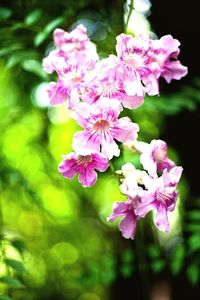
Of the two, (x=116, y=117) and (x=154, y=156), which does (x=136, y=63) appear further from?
(x=154, y=156)

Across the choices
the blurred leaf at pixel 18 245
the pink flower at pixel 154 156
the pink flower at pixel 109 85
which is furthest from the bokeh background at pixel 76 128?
the pink flower at pixel 109 85

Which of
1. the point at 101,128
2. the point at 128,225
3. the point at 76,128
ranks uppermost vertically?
the point at 101,128

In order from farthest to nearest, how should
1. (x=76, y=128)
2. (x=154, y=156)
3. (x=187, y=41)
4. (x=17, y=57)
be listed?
(x=76, y=128), (x=187, y=41), (x=17, y=57), (x=154, y=156)

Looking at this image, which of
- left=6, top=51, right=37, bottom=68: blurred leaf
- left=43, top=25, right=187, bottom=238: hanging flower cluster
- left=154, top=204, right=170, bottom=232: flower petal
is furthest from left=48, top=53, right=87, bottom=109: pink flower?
left=6, top=51, right=37, bottom=68: blurred leaf

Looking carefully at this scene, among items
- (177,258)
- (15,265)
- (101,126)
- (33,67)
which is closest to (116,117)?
(101,126)

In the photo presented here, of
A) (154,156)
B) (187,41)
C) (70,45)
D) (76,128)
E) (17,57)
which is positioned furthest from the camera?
(76,128)

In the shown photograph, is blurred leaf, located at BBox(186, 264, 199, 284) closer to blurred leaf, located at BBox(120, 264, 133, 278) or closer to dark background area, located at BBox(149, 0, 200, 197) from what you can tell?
blurred leaf, located at BBox(120, 264, 133, 278)

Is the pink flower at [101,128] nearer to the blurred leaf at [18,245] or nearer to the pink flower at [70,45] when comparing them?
the pink flower at [70,45]

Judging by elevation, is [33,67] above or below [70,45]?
below
